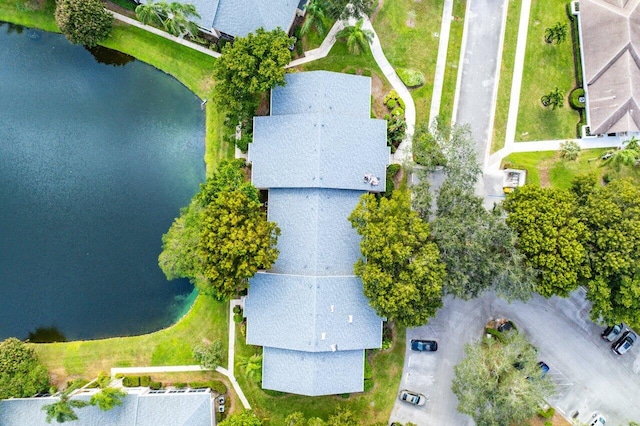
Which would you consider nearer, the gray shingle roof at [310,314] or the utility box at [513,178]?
the gray shingle roof at [310,314]

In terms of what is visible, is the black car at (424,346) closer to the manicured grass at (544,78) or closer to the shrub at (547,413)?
the shrub at (547,413)

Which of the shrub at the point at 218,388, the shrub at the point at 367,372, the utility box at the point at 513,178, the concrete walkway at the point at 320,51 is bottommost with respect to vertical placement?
the shrub at the point at 218,388

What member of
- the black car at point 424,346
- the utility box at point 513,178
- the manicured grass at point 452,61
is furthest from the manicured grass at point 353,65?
the black car at point 424,346

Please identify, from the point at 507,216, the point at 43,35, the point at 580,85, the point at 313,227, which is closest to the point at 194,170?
the point at 313,227

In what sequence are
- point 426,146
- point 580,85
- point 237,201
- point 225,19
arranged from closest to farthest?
point 237,201
point 426,146
point 225,19
point 580,85

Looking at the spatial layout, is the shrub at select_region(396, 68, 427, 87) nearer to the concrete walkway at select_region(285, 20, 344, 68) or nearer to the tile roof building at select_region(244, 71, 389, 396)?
the tile roof building at select_region(244, 71, 389, 396)

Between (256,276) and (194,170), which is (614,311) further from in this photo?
(194,170)
